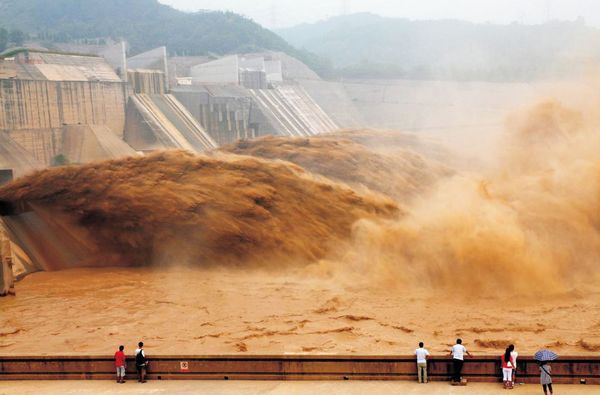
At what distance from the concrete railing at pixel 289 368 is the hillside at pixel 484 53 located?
25216 mm

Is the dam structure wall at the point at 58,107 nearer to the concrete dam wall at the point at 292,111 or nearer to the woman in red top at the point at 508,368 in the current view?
the concrete dam wall at the point at 292,111

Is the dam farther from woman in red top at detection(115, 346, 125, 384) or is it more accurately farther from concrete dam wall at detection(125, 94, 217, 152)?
concrete dam wall at detection(125, 94, 217, 152)

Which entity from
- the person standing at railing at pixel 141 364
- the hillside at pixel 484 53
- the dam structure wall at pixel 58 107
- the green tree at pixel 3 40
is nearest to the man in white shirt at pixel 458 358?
the person standing at railing at pixel 141 364

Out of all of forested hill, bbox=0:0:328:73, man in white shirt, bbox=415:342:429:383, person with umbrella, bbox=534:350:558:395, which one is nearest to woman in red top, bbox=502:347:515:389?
person with umbrella, bbox=534:350:558:395

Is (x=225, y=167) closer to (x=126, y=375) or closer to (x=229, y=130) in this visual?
(x=126, y=375)

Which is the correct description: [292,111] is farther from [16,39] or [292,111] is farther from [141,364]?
[16,39]

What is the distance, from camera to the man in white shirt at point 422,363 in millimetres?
10445

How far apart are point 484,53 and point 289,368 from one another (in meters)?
82.0

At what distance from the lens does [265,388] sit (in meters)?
10.5

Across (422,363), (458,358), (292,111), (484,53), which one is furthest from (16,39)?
(458,358)

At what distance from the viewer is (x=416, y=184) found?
78.3 ft

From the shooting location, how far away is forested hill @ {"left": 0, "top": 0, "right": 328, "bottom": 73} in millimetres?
119312

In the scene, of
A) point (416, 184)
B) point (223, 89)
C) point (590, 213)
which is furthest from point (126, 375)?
point (223, 89)

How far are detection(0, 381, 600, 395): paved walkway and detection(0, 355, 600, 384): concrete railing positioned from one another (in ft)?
0.42
